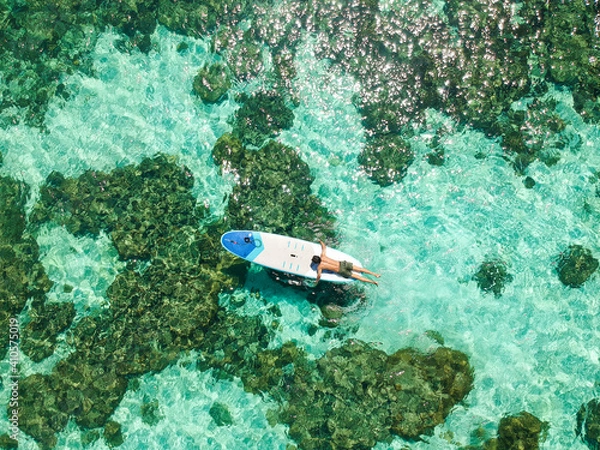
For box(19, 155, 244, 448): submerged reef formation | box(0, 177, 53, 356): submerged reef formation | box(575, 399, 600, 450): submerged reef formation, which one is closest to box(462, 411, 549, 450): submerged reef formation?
box(575, 399, 600, 450): submerged reef formation

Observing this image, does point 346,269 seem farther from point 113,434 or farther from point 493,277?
point 113,434

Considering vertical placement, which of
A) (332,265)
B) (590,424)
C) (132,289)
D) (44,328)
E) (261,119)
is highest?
(261,119)

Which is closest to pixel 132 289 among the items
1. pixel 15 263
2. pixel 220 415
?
pixel 15 263

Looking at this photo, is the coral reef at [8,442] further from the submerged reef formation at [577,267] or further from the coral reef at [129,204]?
the submerged reef formation at [577,267]

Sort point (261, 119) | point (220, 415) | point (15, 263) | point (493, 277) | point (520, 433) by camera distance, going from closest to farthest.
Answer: point (520, 433)
point (220, 415)
point (493, 277)
point (15, 263)
point (261, 119)

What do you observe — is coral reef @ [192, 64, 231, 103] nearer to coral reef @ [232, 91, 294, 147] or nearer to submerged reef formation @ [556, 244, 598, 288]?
coral reef @ [232, 91, 294, 147]

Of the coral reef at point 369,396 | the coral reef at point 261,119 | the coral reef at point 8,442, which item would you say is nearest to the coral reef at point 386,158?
the coral reef at point 261,119
